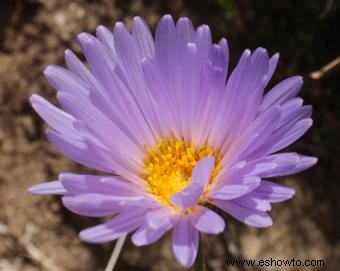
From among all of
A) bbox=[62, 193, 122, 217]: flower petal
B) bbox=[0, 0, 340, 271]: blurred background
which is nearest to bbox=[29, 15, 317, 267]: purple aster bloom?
bbox=[62, 193, 122, 217]: flower petal

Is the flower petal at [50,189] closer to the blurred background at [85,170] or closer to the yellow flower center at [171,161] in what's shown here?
the yellow flower center at [171,161]

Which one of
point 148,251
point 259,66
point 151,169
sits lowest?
point 148,251

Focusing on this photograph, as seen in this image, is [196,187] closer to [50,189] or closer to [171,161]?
[50,189]

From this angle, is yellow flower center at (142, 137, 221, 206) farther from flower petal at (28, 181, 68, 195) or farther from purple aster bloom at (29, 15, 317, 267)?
flower petal at (28, 181, 68, 195)

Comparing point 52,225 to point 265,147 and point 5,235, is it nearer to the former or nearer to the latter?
point 5,235

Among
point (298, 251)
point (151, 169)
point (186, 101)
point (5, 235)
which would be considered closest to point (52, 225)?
point (5, 235)

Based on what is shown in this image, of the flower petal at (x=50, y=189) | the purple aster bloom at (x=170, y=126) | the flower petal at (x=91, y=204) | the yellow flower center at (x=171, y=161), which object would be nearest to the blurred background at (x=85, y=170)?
the yellow flower center at (x=171, y=161)

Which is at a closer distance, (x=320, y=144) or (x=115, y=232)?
(x=115, y=232)
